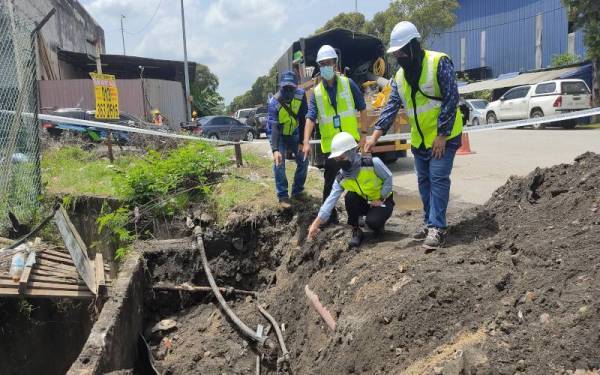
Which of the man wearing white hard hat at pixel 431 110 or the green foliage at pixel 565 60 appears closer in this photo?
the man wearing white hard hat at pixel 431 110

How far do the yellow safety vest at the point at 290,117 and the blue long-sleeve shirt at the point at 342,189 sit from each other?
1.53 meters

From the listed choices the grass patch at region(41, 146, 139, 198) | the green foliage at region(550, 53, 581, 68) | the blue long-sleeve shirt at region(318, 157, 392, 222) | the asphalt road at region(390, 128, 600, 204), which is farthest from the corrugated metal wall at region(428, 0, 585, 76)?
the blue long-sleeve shirt at region(318, 157, 392, 222)

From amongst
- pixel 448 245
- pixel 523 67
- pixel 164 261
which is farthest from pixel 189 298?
pixel 523 67

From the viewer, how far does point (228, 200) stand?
6715 millimetres

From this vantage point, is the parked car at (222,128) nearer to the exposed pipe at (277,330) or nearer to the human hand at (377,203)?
the exposed pipe at (277,330)

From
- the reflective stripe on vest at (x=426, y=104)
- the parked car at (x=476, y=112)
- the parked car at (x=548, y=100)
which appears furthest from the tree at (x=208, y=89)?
the reflective stripe on vest at (x=426, y=104)

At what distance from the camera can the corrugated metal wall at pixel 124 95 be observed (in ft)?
70.0

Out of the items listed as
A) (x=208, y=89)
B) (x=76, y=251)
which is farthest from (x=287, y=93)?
(x=208, y=89)

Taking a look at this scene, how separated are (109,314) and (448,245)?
117 inches

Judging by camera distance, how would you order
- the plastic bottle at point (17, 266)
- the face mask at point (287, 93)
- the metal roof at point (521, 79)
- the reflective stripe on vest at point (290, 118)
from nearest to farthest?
the plastic bottle at point (17, 266) < the face mask at point (287, 93) < the reflective stripe on vest at point (290, 118) < the metal roof at point (521, 79)

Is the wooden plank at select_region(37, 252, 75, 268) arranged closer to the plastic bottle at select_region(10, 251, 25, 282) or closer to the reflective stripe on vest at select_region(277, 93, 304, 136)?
the plastic bottle at select_region(10, 251, 25, 282)

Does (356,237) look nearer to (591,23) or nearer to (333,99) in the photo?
(333,99)

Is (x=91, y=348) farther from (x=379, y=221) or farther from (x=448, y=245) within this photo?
(x=448, y=245)

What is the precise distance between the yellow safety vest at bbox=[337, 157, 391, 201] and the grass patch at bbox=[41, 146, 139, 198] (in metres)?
3.93
